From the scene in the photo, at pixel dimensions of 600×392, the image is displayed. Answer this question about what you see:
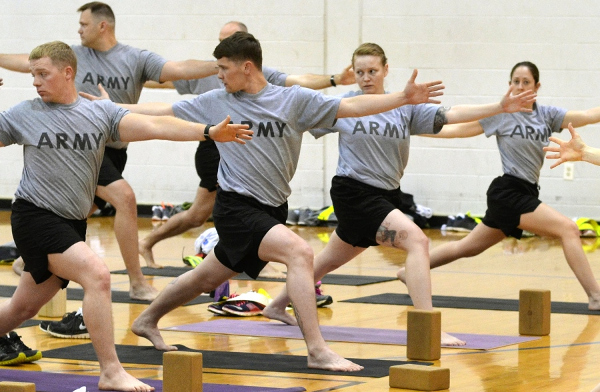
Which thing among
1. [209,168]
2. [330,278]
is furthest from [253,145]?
[330,278]

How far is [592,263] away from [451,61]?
3.91m

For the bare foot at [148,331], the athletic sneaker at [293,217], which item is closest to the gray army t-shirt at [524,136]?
the bare foot at [148,331]

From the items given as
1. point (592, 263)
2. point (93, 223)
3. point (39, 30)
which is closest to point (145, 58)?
point (592, 263)

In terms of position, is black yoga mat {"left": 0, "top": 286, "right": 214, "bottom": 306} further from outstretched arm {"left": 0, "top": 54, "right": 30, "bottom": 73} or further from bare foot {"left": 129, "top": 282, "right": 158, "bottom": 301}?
outstretched arm {"left": 0, "top": 54, "right": 30, "bottom": 73}

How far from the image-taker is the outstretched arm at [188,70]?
8305mm

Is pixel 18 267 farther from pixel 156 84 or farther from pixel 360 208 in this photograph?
pixel 360 208

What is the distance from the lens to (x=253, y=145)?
5.98 meters

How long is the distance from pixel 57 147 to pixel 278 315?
7.60 feet

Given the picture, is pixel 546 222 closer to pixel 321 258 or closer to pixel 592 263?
pixel 321 258

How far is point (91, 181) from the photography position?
17.9 ft

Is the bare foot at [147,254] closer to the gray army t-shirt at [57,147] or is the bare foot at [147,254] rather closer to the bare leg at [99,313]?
the gray army t-shirt at [57,147]

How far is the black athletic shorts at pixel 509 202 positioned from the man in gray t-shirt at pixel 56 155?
324cm

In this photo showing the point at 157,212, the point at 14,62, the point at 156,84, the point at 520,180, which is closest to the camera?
the point at 520,180

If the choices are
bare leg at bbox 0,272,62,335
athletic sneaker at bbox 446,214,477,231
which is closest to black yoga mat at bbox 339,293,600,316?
bare leg at bbox 0,272,62,335
